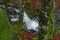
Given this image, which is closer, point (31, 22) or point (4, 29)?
point (4, 29)

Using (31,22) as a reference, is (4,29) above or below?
above

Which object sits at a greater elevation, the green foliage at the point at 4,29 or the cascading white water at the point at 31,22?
the green foliage at the point at 4,29

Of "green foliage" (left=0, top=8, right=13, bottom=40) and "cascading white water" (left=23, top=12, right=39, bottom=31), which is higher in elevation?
"green foliage" (left=0, top=8, right=13, bottom=40)

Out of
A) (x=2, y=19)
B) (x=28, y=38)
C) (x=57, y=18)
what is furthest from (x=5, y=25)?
(x=57, y=18)

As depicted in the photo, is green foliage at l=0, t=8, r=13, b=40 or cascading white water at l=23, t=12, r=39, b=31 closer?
green foliage at l=0, t=8, r=13, b=40

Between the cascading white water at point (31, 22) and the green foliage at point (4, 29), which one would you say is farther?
the cascading white water at point (31, 22)

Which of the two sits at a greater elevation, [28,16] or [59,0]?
[59,0]

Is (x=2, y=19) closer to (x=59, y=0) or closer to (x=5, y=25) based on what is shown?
(x=5, y=25)

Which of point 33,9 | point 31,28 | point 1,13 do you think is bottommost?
point 31,28

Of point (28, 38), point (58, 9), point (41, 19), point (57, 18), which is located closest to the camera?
point (41, 19)

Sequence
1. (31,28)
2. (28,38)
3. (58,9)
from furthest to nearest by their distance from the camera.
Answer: (58,9)
(31,28)
(28,38)

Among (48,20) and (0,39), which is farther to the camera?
(48,20)
